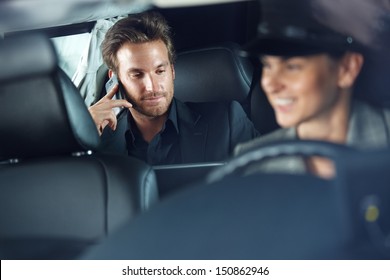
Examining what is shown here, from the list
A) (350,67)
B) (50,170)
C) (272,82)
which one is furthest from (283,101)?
(50,170)

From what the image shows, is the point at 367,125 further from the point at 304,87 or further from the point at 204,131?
the point at 204,131

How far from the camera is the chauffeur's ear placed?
157 centimetres

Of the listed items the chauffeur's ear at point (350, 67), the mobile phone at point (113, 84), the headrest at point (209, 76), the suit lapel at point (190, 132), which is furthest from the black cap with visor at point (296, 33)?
the mobile phone at point (113, 84)

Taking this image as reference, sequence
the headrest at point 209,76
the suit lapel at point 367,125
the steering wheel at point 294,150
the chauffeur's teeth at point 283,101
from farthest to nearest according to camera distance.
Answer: the headrest at point 209,76 < the chauffeur's teeth at point 283,101 < the suit lapel at point 367,125 < the steering wheel at point 294,150

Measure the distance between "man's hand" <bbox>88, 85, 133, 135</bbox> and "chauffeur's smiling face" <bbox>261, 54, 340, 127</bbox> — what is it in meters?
0.37

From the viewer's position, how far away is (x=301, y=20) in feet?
5.20

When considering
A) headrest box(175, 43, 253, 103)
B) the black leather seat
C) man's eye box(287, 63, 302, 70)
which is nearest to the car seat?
headrest box(175, 43, 253, 103)

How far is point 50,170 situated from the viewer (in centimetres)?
182

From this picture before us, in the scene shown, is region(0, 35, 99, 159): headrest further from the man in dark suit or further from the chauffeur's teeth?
the chauffeur's teeth

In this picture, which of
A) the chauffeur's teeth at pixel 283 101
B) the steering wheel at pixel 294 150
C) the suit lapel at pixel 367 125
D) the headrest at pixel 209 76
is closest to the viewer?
the steering wheel at pixel 294 150

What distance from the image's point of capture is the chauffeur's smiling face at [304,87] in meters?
1.58

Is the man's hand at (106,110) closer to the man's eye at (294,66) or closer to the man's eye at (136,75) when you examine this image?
the man's eye at (136,75)
